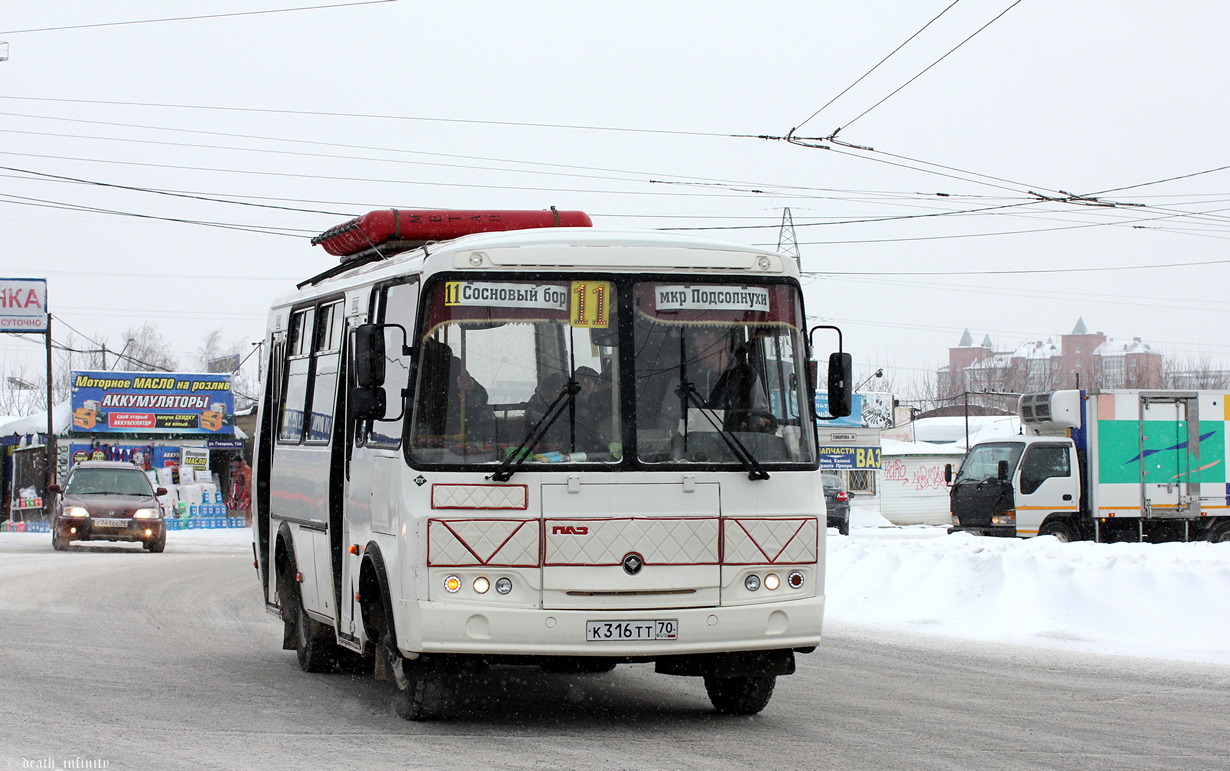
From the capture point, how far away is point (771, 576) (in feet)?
28.3

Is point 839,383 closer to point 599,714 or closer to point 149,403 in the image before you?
point 599,714

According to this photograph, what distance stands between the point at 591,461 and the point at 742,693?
1.94 m

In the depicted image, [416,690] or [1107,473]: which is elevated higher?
[1107,473]

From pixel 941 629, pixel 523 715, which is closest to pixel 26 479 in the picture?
pixel 941 629

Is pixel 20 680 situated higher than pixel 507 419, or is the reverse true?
pixel 507 419

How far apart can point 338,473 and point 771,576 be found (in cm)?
325

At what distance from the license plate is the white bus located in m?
0.01

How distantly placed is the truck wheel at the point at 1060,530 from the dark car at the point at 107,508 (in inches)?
687

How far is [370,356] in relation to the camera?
8445 mm

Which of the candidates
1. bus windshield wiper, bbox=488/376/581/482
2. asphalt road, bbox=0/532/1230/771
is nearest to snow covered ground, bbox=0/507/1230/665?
asphalt road, bbox=0/532/1230/771

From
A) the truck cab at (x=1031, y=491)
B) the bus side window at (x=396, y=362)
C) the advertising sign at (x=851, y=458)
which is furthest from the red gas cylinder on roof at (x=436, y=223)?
the advertising sign at (x=851, y=458)

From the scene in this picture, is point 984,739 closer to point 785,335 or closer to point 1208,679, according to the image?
point 785,335

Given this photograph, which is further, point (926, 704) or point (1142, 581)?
point (1142, 581)

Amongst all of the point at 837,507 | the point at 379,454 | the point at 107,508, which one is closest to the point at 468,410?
the point at 379,454
